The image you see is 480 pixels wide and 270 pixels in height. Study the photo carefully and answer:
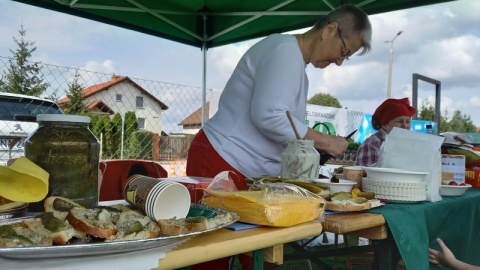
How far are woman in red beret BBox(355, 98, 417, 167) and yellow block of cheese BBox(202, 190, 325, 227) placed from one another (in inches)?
96.2

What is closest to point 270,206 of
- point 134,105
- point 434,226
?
point 434,226

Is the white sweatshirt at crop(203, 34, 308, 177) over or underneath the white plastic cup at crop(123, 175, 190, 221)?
over

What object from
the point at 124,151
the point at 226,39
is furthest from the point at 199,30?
the point at 124,151

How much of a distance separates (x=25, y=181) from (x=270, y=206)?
414 millimetres

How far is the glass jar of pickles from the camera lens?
2.21ft

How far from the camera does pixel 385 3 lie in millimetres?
3021

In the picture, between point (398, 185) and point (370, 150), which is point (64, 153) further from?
point (370, 150)

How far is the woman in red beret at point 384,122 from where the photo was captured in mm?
3138

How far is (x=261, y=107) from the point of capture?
1248 millimetres

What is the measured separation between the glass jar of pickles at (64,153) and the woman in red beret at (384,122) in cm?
268

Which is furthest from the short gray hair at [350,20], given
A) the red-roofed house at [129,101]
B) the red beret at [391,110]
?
the red-roofed house at [129,101]

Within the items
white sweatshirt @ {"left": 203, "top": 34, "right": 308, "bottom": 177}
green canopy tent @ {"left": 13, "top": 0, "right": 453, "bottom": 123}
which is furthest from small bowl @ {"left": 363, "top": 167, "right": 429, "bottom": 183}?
green canopy tent @ {"left": 13, "top": 0, "right": 453, "bottom": 123}

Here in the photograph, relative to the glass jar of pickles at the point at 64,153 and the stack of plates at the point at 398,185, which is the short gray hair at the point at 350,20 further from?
the glass jar of pickles at the point at 64,153

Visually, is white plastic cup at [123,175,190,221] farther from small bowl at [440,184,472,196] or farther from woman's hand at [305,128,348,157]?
small bowl at [440,184,472,196]
